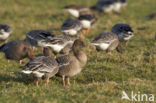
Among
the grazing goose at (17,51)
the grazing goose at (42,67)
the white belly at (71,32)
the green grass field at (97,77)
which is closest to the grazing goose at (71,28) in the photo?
the white belly at (71,32)

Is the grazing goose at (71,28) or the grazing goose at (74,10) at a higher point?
the grazing goose at (71,28)

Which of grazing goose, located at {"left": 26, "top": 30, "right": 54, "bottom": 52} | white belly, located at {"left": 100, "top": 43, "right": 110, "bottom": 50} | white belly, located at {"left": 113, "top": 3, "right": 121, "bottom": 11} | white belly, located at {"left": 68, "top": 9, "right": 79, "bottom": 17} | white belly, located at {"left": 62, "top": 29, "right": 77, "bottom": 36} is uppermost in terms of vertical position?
grazing goose, located at {"left": 26, "top": 30, "right": 54, "bottom": 52}

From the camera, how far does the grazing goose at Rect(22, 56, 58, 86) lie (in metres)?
9.03

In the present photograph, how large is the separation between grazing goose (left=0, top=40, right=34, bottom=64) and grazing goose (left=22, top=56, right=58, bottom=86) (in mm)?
3658

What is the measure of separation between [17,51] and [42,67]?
4.13 m

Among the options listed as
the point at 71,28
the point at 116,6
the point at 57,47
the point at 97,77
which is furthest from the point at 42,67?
the point at 116,6

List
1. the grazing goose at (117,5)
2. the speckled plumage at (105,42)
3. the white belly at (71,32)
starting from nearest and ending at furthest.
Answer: the speckled plumage at (105,42) → the white belly at (71,32) → the grazing goose at (117,5)

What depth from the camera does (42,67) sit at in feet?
30.1

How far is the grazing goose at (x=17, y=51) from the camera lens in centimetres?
1298

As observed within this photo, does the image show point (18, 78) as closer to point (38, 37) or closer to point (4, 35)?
point (38, 37)

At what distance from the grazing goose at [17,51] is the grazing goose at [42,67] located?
3.66 m

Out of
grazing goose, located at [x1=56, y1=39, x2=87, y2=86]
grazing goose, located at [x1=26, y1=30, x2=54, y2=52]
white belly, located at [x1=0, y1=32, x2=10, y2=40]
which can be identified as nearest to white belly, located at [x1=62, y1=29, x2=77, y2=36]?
grazing goose, located at [x1=26, y1=30, x2=54, y2=52]

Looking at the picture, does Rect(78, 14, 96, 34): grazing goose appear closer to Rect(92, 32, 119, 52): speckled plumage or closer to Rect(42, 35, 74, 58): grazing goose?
Rect(92, 32, 119, 52): speckled plumage

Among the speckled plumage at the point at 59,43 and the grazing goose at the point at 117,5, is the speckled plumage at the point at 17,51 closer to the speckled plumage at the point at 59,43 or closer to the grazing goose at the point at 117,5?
the speckled plumage at the point at 59,43
